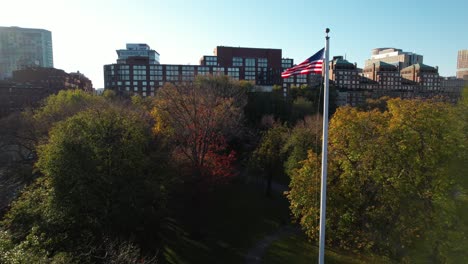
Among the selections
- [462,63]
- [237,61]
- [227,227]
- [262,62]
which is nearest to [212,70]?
[237,61]

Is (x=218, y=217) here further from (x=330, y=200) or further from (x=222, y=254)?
(x=330, y=200)

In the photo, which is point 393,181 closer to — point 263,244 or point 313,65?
point 313,65

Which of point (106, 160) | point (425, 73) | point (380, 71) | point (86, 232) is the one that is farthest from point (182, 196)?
point (425, 73)

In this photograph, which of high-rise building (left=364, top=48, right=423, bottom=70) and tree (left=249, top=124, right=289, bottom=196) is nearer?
tree (left=249, top=124, right=289, bottom=196)

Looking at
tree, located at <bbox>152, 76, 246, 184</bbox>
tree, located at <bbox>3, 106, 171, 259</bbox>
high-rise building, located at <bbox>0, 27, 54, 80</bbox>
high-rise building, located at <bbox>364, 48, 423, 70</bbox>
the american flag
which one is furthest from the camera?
high-rise building, located at <bbox>364, 48, 423, 70</bbox>

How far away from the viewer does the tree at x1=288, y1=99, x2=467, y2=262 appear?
622 inches

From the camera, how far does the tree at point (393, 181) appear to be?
15805mm

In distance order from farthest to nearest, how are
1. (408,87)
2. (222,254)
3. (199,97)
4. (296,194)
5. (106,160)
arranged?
(408,87), (199,97), (222,254), (296,194), (106,160)

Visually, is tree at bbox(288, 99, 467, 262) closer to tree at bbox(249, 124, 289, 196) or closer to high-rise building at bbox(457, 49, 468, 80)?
tree at bbox(249, 124, 289, 196)

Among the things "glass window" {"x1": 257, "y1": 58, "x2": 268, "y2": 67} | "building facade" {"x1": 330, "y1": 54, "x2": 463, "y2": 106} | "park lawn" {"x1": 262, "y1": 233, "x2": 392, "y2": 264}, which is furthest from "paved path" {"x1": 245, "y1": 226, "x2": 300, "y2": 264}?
"building facade" {"x1": 330, "y1": 54, "x2": 463, "y2": 106}

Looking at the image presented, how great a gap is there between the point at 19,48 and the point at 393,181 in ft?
562

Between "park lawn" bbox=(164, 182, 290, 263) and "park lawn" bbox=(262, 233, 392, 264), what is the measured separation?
1771 millimetres

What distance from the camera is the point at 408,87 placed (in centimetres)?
13275

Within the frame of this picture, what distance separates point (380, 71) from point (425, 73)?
17.6m
